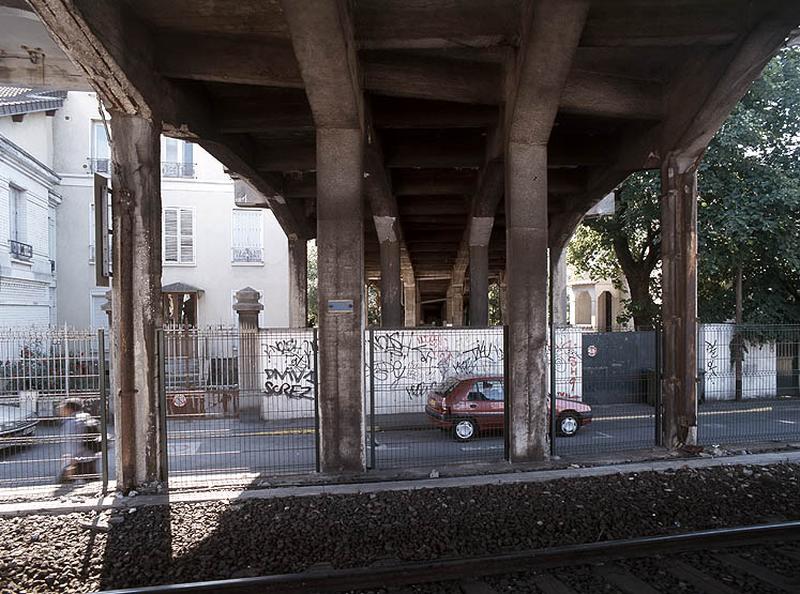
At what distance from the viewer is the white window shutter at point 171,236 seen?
2577cm

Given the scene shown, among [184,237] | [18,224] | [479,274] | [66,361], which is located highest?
[184,237]

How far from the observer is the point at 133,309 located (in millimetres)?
7891

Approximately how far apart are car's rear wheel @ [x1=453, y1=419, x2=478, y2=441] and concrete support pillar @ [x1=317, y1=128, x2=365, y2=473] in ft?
8.12

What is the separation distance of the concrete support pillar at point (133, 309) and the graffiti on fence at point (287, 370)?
197cm

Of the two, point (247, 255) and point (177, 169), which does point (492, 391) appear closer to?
point (247, 255)

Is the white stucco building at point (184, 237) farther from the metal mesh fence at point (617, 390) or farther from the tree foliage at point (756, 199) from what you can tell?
the metal mesh fence at point (617, 390)

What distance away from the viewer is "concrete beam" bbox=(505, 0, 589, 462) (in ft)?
28.0

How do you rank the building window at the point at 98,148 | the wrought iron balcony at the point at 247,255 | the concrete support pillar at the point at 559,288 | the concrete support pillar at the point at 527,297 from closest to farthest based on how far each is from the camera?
1. the concrete support pillar at the point at 527,297
2. the concrete support pillar at the point at 559,288
3. the building window at the point at 98,148
4. the wrought iron balcony at the point at 247,255

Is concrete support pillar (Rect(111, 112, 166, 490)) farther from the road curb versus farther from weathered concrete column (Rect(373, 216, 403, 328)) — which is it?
weathered concrete column (Rect(373, 216, 403, 328))

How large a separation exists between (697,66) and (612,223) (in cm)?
1259

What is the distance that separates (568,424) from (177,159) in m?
23.0

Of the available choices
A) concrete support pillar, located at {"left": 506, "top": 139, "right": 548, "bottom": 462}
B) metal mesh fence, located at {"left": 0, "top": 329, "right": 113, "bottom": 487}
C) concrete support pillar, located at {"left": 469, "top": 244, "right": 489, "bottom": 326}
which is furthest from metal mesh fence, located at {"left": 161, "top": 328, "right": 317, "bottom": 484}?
concrete support pillar, located at {"left": 469, "top": 244, "right": 489, "bottom": 326}

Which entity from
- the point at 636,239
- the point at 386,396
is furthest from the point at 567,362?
A: the point at 636,239

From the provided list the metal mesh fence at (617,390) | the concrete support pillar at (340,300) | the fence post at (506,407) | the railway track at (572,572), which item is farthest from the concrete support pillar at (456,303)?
the railway track at (572,572)
